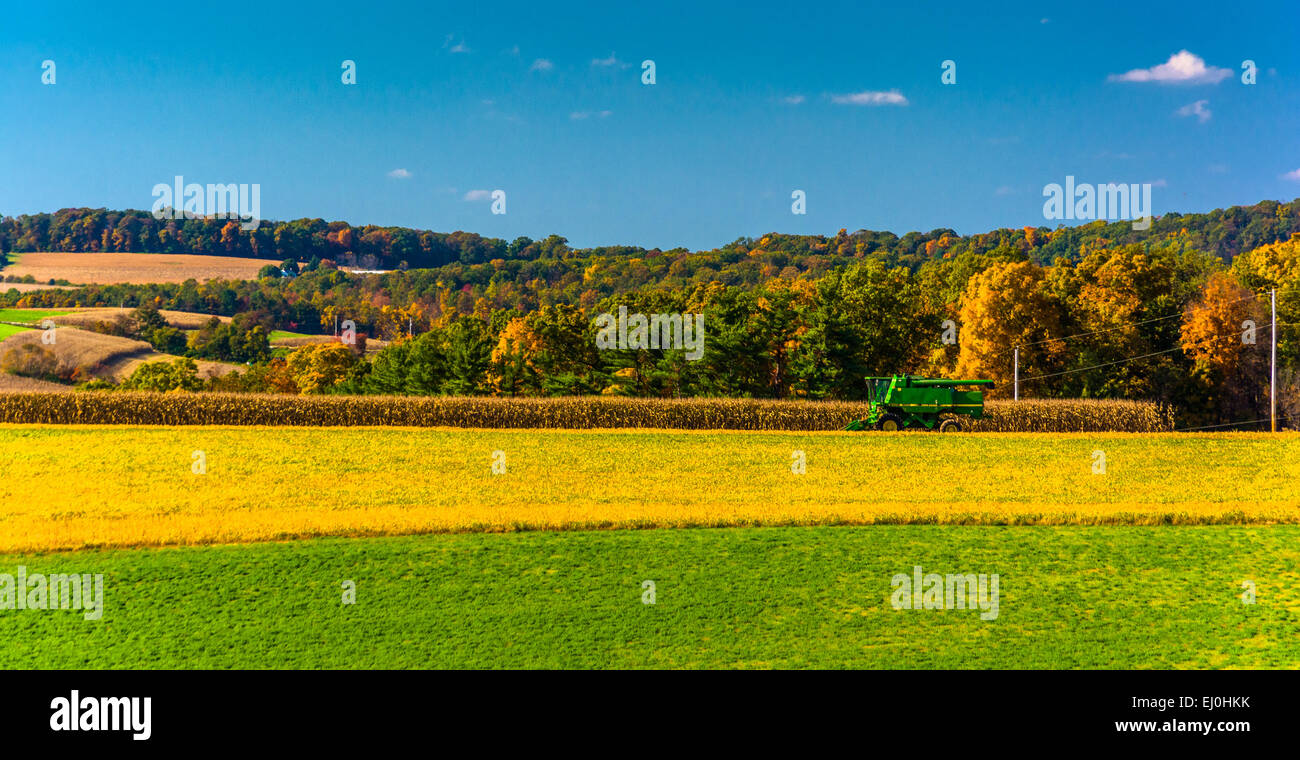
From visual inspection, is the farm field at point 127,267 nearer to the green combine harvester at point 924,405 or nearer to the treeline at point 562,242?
the treeline at point 562,242

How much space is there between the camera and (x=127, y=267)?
6432 inches

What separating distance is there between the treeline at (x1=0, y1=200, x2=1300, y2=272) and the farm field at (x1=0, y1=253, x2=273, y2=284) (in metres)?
5.15

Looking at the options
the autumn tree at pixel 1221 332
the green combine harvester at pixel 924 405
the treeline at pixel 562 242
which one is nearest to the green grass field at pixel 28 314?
the treeline at pixel 562 242

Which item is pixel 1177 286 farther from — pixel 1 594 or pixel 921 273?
pixel 1 594

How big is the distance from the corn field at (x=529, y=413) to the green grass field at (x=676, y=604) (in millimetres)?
24105

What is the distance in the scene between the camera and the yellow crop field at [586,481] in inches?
885

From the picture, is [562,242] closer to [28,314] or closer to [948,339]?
[28,314]

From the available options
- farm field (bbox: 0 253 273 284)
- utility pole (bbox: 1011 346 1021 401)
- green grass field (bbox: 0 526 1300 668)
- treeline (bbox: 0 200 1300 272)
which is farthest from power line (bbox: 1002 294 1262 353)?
farm field (bbox: 0 253 273 284)

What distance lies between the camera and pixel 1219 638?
14516mm

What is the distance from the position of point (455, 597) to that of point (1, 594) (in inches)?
292

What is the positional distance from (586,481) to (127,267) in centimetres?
15783

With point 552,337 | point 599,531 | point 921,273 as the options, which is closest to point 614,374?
point 552,337

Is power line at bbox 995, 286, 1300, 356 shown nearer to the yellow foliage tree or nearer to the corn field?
the yellow foliage tree

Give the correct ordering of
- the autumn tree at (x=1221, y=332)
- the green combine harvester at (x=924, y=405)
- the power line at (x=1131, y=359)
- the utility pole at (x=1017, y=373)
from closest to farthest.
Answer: the green combine harvester at (x=924, y=405)
the utility pole at (x=1017, y=373)
the power line at (x=1131, y=359)
the autumn tree at (x=1221, y=332)
